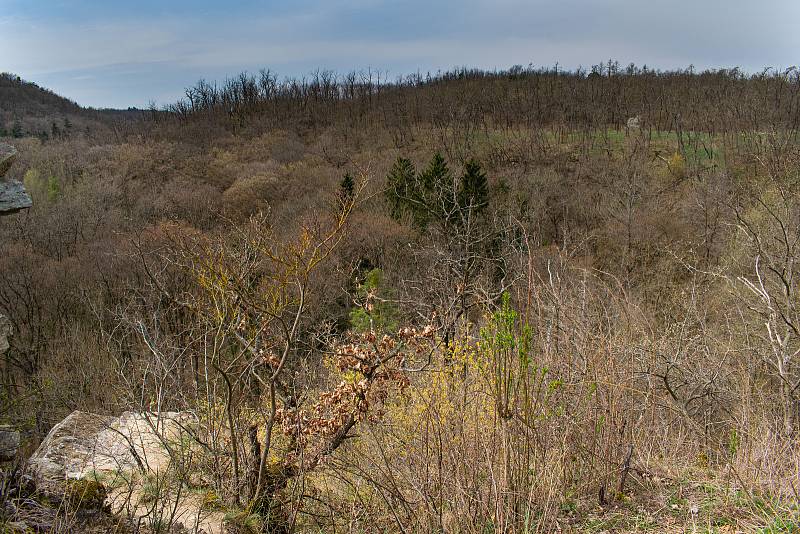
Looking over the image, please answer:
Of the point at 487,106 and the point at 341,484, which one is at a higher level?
the point at 487,106

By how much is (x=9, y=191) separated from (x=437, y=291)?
28.7 feet

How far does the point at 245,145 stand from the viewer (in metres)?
66.9

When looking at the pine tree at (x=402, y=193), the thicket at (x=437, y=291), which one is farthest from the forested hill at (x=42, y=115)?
the pine tree at (x=402, y=193)

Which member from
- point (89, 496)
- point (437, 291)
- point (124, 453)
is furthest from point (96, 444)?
point (437, 291)

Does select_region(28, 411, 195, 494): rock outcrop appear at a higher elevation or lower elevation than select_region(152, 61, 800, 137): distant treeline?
lower

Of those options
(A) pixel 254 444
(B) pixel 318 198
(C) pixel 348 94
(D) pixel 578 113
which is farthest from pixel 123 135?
(A) pixel 254 444

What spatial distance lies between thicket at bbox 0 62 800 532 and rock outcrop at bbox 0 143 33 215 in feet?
5.26

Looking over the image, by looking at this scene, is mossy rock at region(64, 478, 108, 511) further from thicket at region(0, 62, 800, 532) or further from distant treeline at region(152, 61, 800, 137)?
distant treeline at region(152, 61, 800, 137)

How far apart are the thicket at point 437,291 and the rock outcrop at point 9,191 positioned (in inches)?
63.1

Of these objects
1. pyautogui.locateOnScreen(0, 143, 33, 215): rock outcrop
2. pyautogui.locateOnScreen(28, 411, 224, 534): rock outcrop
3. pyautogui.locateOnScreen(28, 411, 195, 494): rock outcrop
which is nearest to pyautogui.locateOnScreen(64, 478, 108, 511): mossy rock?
pyautogui.locateOnScreen(28, 411, 224, 534): rock outcrop

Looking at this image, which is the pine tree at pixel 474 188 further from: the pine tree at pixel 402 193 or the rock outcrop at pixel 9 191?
the rock outcrop at pixel 9 191

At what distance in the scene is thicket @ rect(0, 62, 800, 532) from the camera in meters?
3.37

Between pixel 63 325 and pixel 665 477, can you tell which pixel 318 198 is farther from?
pixel 665 477

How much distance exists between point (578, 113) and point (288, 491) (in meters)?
64.0
